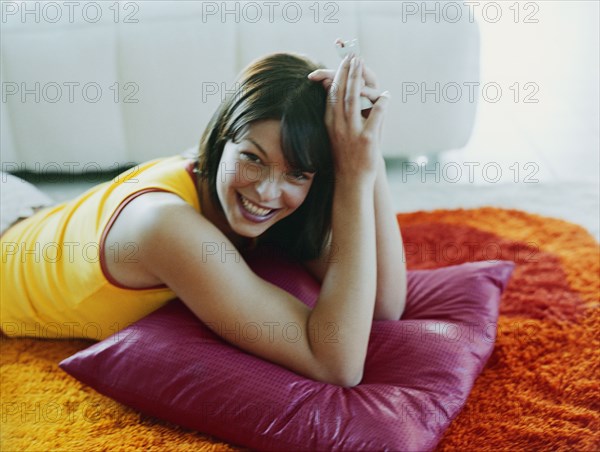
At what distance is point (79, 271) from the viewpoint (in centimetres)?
129

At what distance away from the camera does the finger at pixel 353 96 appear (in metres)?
1.16

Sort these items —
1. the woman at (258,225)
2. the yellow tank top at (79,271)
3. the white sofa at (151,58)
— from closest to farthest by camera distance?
the woman at (258,225) → the yellow tank top at (79,271) → the white sofa at (151,58)

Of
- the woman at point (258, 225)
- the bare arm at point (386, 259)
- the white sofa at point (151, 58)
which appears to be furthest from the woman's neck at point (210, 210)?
the white sofa at point (151, 58)

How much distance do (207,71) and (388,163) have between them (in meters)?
0.65

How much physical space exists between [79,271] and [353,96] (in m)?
0.57

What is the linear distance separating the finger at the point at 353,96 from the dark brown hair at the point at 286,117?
0.16ft

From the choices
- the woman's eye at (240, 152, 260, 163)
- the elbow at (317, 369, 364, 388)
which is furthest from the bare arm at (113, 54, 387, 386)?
the woman's eye at (240, 152, 260, 163)

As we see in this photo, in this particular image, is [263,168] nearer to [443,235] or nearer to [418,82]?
[443,235]

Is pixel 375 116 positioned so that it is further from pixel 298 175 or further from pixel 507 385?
pixel 507 385

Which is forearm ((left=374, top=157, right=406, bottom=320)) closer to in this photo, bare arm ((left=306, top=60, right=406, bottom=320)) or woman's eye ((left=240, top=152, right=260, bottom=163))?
bare arm ((left=306, top=60, right=406, bottom=320))

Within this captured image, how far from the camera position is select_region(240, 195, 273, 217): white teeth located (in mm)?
1230

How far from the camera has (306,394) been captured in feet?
3.60

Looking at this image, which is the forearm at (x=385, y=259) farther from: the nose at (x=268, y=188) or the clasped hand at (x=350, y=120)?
the nose at (x=268, y=188)

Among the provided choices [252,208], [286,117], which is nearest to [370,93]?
[286,117]
